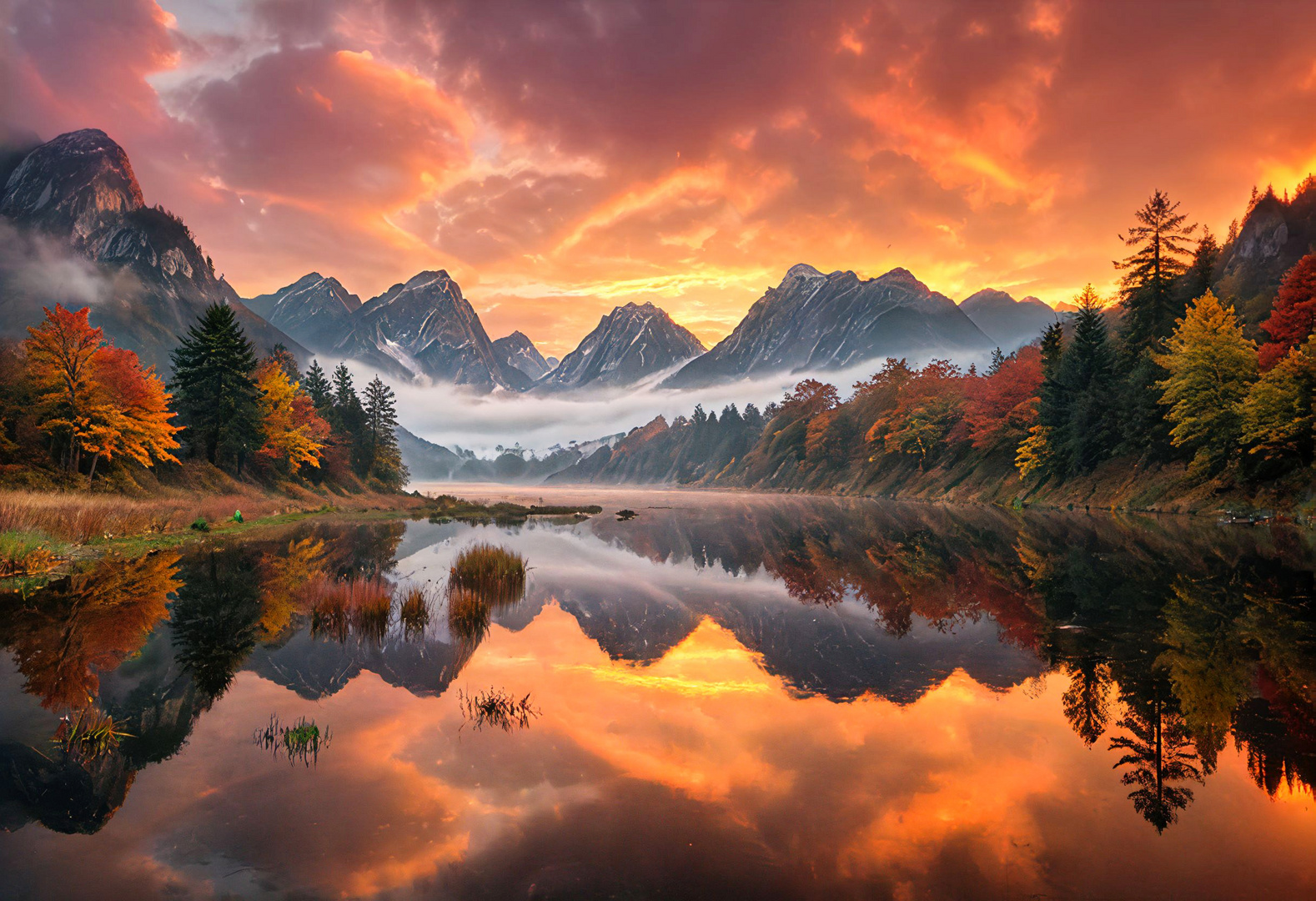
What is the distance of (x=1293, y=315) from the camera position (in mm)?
44781

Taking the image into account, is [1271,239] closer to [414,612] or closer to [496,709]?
[414,612]

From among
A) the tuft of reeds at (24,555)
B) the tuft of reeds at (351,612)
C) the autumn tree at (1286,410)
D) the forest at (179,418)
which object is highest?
the autumn tree at (1286,410)

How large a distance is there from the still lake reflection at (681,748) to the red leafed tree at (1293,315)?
36962mm

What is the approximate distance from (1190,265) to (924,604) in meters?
76.0

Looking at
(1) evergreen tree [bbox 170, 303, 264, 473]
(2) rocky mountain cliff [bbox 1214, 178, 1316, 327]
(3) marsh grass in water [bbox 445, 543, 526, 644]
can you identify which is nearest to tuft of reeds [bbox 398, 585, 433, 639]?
(3) marsh grass in water [bbox 445, 543, 526, 644]

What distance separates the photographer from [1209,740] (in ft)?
27.3

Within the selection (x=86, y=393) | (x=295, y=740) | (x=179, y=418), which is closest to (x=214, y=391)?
(x=179, y=418)

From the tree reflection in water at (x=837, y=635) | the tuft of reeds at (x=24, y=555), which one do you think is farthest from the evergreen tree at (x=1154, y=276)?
the tuft of reeds at (x=24, y=555)

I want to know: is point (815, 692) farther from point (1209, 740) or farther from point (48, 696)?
point (48, 696)

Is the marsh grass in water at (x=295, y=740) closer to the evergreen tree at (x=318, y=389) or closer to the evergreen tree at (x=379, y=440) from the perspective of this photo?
the evergreen tree at (x=318, y=389)

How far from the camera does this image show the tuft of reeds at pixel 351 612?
611 inches

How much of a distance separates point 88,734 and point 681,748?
25.9 ft

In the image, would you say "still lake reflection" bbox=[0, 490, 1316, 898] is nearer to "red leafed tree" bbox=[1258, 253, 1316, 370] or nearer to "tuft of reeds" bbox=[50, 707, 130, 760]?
"tuft of reeds" bbox=[50, 707, 130, 760]

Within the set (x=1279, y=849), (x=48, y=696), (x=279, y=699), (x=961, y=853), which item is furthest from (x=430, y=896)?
(x=48, y=696)
